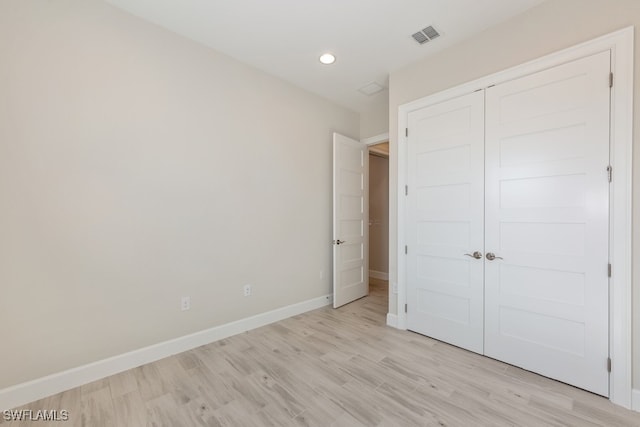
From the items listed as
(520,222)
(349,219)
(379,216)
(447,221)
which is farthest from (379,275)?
(520,222)

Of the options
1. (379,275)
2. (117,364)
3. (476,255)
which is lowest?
Result: (379,275)

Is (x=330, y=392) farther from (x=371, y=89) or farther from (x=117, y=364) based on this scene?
(x=371, y=89)

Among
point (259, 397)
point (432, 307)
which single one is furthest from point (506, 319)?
point (259, 397)

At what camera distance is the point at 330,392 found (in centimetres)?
191

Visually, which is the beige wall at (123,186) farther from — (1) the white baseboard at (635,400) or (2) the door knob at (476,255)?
(1) the white baseboard at (635,400)

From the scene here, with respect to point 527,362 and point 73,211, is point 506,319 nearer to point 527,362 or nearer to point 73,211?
point 527,362

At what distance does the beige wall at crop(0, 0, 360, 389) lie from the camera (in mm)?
1793

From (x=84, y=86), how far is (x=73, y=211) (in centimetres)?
96

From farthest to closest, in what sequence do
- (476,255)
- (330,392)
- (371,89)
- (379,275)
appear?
Answer: (379,275)
(371,89)
(476,255)
(330,392)

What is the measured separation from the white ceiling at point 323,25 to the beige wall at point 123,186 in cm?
22

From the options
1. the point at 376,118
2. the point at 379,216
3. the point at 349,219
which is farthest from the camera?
the point at 379,216

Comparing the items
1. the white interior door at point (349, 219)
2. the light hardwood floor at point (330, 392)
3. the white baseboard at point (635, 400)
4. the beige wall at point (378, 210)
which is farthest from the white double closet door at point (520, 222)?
the beige wall at point (378, 210)

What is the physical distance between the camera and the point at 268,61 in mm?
2910

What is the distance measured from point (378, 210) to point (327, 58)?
350cm
